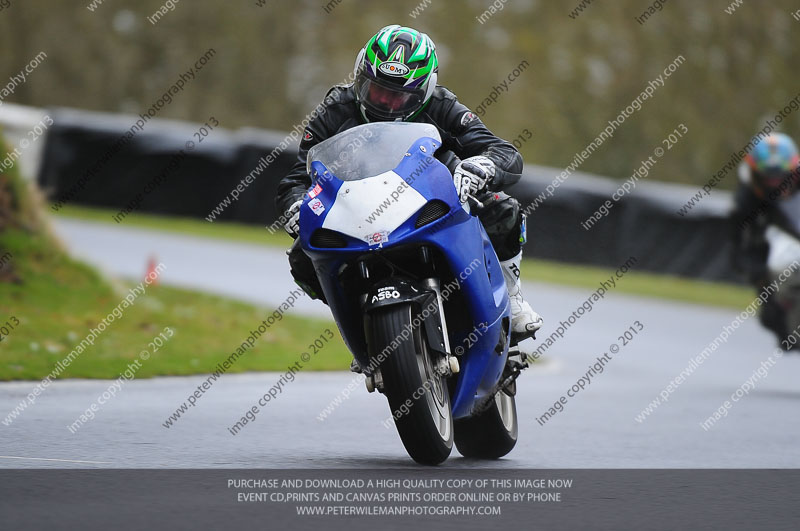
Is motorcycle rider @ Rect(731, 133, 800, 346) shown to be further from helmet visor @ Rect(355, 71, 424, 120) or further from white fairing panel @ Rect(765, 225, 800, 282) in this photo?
helmet visor @ Rect(355, 71, 424, 120)

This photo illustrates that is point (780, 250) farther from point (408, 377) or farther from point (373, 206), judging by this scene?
point (408, 377)

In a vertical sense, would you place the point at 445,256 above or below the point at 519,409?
above

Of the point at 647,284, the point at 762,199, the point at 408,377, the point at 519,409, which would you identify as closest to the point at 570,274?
the point at 647,284

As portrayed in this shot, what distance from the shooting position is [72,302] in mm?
11312

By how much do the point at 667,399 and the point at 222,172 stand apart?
→ 13.8m

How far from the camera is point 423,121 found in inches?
263

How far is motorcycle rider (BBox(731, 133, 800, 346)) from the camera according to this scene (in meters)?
11.6

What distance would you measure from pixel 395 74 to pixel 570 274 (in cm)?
1518

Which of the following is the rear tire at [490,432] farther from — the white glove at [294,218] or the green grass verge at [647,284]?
the green grass verge at [647,284]

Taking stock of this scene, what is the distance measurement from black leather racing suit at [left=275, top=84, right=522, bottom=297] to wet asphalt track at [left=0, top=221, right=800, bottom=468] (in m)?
1.13

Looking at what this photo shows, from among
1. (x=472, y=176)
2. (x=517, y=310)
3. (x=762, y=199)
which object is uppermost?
(x=472, y=176)

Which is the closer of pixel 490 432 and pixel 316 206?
pixel 316 206

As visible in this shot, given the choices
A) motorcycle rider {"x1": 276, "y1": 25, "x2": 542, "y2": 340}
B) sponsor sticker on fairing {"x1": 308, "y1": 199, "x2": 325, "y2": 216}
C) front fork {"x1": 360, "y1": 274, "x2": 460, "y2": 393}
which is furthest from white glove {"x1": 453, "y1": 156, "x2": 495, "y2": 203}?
sponsor sticker on fairing {"x1": 308, "y1": 199, "x2": 325, "y2": 216}

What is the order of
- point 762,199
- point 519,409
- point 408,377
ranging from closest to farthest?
point 408,377, point 519,409, point 762,199
